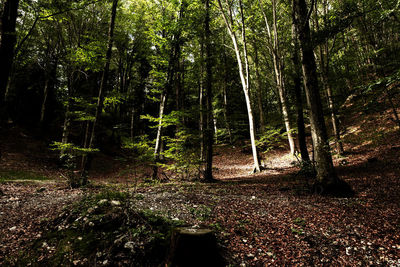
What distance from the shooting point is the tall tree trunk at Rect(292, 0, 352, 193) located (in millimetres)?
6043

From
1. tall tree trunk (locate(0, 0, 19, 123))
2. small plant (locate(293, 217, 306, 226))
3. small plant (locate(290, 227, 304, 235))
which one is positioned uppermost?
tall tree trunk (locate(0, 0, 19, 123))

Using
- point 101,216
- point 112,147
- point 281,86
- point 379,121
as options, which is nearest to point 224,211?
point 101,216

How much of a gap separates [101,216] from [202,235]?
6.84 feet

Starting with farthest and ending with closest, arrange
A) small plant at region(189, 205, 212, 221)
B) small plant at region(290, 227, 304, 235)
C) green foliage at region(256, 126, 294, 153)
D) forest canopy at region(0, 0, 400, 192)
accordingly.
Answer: green foliage at region(256, 126, 294, 153) → forest canopy at region(0, 0, 400, 192) → small plant at region(189, 205, 212, 221) → small plant at region(290, 227, 304, 235)

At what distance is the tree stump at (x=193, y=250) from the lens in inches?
103

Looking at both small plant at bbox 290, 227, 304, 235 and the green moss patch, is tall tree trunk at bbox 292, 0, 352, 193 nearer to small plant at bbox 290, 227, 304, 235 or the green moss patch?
small plant at bbox 290, 227, 304, 235

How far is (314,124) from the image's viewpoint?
630cm

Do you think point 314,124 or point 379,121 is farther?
point 379,121

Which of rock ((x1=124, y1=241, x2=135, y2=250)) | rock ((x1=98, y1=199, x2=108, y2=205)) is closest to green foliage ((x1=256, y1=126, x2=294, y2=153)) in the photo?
rock ((x1=98, y1=199, x2=108, y2=205))

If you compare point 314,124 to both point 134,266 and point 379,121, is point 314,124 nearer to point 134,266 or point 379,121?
point 134,266

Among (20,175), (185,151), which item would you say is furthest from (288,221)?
(20,175)

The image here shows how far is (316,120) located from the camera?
628cm

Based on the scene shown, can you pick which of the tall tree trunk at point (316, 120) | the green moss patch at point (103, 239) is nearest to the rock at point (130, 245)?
the green moss patch at point (103, 239)

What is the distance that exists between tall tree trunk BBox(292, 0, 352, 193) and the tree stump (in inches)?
198
